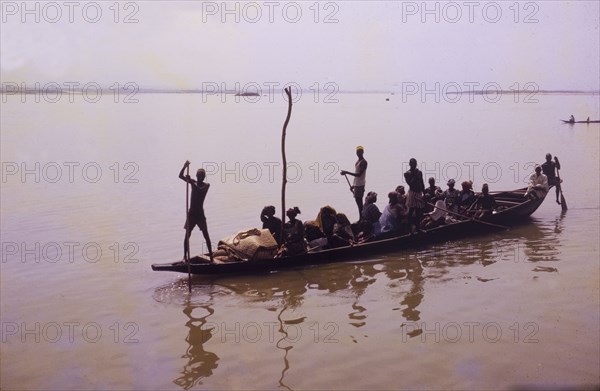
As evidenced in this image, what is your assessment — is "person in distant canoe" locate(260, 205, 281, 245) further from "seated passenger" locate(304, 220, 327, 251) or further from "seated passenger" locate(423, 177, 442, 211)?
"seated passenger" locate(423, 177, 442, 211)

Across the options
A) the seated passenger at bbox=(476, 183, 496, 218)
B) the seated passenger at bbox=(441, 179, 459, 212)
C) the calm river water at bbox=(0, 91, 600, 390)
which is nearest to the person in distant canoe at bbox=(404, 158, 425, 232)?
the calm river water at bbox=(0, 91, 600, 390)

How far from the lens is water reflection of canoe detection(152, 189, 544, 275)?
10.0m

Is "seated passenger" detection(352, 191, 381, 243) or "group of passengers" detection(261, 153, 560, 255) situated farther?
"seated passenger" detection(352, 191, 381, 243)

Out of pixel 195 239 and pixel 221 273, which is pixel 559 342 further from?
pixel 195 239

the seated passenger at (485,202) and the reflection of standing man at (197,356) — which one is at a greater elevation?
the seated passenger at (485,202)

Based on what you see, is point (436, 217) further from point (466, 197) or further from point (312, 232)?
point (312, 232)

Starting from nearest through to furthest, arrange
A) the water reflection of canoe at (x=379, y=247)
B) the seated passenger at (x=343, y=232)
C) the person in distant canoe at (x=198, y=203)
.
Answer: the water reflection of canoe at (x=379, y=247) < the person in distant canoe at (x=198, y=203) < the seated passenger at (x=343, y=232)

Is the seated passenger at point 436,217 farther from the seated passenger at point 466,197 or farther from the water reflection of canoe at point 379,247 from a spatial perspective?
the seated passenger at point 466,197

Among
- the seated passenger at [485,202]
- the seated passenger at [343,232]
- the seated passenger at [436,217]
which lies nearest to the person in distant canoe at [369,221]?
the seated passenger at [343,232]

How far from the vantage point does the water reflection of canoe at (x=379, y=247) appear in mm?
10016

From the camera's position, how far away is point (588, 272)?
10.5m

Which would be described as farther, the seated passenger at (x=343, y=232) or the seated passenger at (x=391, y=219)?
the seated passenger at (x=391, y=219)

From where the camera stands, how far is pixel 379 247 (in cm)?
1132

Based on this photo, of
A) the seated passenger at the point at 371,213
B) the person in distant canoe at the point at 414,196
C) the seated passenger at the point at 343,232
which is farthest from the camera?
the seated passenger at the point at 371,213
